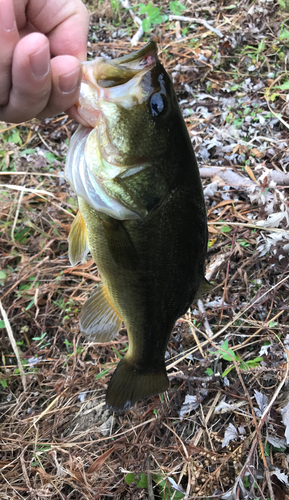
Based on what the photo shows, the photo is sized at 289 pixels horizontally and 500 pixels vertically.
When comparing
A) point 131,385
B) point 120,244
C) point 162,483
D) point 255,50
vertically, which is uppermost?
point 120,244

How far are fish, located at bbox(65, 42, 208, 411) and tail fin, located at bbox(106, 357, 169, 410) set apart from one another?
22 centimetres

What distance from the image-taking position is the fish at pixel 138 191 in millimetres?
1229

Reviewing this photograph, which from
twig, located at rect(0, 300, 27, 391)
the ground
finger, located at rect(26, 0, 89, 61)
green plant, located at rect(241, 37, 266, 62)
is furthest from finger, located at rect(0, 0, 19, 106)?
green plant, located at rect(241, 37, 266, 62)

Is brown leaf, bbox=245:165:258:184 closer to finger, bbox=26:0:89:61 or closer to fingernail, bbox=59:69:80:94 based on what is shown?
finger, bbox=26:0:89:61

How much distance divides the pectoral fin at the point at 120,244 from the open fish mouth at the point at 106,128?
0.20ft

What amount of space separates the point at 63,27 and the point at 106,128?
1.80 feet

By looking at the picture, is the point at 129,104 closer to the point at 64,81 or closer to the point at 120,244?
the point at 64,81

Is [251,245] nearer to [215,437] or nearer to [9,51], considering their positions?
[215,437]

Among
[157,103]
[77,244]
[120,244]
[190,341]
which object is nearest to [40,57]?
[157,103]

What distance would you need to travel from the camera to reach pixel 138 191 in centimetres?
129

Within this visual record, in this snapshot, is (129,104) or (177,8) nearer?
(129,104)

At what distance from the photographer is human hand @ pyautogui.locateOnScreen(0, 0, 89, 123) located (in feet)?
3.32

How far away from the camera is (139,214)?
1.32 meters

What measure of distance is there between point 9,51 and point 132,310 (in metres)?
1.11
